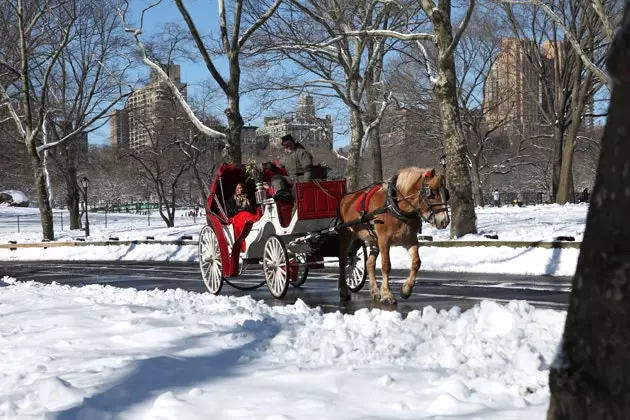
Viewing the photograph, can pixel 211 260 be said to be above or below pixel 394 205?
below

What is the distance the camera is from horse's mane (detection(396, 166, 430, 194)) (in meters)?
9.79

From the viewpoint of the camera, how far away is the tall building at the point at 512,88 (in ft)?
149

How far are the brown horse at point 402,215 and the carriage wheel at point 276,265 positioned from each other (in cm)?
111

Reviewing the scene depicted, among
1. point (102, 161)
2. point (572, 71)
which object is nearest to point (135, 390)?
point (572, 71)

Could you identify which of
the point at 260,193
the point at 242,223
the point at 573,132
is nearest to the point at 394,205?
the point at 260,193

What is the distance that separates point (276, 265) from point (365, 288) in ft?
6.71

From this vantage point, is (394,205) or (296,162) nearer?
(394,205)

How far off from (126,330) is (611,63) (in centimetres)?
Answer: 584

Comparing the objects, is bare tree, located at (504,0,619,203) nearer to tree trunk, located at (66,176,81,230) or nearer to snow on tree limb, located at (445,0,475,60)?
snow on tree limb, located at (445,0,475,60)

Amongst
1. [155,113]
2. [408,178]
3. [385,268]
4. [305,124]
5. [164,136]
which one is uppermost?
[155,113]

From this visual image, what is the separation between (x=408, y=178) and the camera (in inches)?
390

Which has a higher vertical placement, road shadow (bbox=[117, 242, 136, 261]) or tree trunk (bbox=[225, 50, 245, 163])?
tree trunk (bbox=[225, 50, 245, 163])

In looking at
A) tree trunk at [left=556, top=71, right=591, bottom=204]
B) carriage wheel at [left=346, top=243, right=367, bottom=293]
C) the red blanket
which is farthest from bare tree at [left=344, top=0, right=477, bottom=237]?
tree trunk at [left=556, top=71, right=591, bottom=204]

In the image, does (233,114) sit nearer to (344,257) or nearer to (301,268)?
(301,268)
